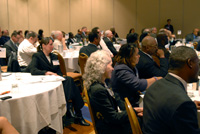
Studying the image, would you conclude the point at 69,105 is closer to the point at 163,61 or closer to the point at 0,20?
the point at 163,61

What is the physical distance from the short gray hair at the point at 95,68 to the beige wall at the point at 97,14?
11476 millimetres

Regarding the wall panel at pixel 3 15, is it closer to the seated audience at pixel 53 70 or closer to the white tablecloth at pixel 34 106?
the seated audience at pixel 53 70

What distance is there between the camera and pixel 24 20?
1355cm

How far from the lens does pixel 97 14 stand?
14.2 m

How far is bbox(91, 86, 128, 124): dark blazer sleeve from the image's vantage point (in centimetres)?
208

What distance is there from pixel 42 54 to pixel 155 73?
197cm

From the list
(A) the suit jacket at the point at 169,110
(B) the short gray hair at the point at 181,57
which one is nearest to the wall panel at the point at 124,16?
(B) the short gray hair at the point at 181,57

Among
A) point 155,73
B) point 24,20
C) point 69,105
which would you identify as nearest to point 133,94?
point 155,73

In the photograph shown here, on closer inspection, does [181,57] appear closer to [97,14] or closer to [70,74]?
[70,74]

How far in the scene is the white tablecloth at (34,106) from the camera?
8.34ft

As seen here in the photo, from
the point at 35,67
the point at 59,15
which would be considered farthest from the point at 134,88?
the point at 59,15

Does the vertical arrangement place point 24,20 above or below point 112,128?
above

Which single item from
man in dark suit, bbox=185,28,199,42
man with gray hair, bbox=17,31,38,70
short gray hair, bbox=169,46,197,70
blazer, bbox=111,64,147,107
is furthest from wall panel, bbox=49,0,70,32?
short gray hair, bbox=169,46,197,70

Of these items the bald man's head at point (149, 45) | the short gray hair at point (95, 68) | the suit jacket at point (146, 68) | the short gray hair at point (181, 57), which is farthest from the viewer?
the bald man's head at point (149, 45)
